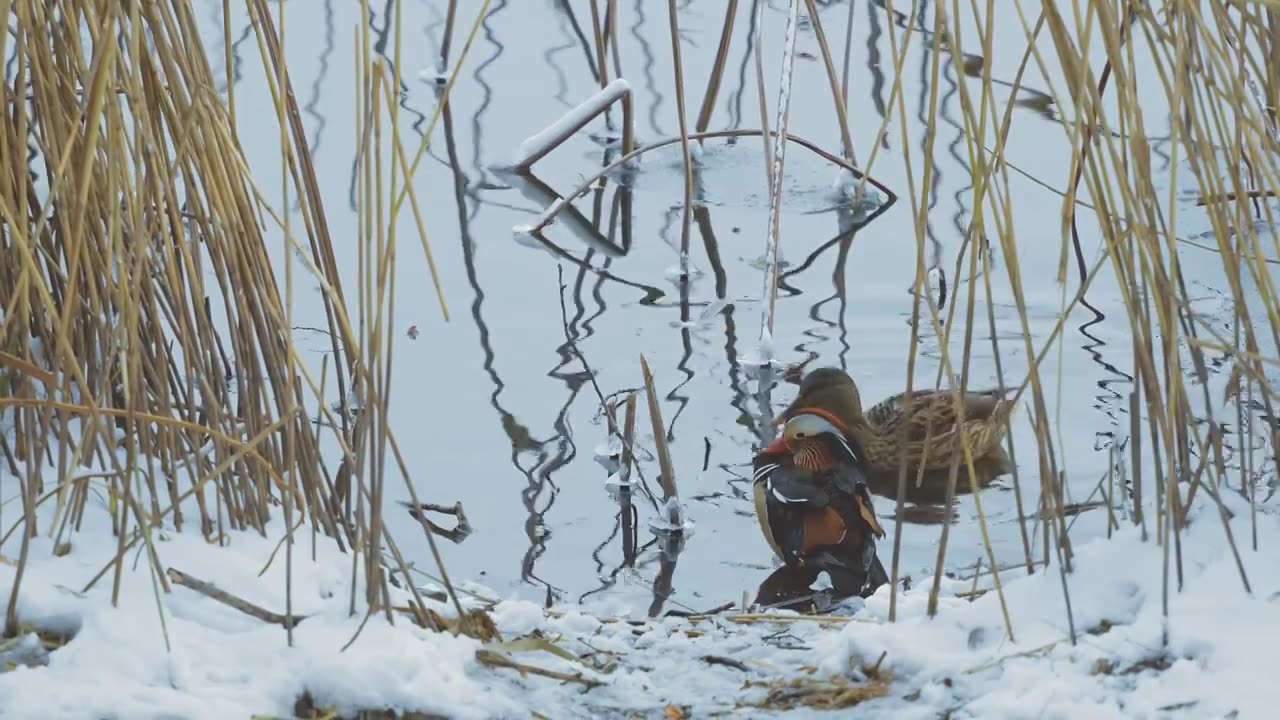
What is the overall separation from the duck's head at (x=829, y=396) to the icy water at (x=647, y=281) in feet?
0.70

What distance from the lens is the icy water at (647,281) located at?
455 cm

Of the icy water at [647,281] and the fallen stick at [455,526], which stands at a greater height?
the icy water at [647,281]

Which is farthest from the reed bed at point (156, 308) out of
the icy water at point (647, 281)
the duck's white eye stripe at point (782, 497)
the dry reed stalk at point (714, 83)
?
the dry reed stalk at point (714, 83)

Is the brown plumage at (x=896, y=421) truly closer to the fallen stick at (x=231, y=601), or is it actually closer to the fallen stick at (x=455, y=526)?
the fallen stick at (x=455, y=526)

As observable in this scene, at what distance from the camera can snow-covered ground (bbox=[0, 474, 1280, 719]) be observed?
7.53 feet

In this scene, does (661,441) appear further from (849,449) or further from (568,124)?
(568,124)

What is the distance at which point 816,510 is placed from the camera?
4383 millimetres

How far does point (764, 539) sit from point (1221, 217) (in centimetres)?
236

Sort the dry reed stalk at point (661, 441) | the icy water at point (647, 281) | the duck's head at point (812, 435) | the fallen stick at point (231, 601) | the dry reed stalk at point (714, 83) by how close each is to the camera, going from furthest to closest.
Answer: the dry reed stalk at point (714, 83) < the duck's head at point (812, 435) < the icy water at point (647, 281) < the dry reed stalk at point (661, 441) < the fallen stick at point (231, 601)

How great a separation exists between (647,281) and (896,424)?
46.3 inches

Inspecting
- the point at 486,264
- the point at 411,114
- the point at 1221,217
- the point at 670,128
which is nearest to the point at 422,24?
the point at 411,114

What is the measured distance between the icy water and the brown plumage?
5.1 inches

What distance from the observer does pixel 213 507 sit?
2816 mm

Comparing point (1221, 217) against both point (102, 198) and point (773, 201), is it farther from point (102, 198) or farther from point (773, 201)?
point (773, 201)
